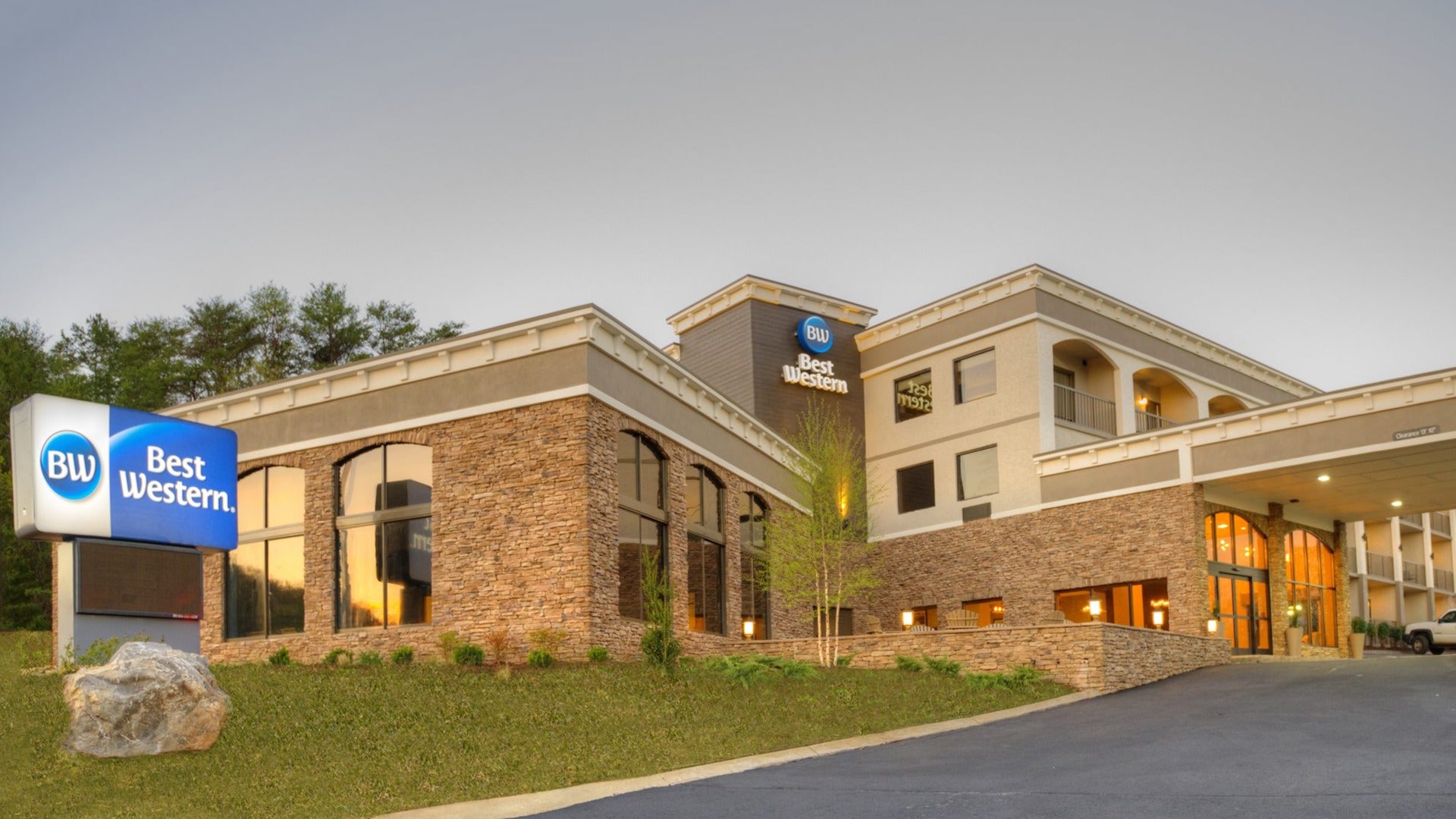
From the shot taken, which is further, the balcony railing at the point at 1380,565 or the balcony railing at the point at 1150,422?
the balcony railing at the point at 1380,565

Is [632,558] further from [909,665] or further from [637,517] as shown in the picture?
[909,665]

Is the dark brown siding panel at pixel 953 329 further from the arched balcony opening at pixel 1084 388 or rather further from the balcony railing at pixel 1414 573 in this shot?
the balcony railing at pixel 1414 573

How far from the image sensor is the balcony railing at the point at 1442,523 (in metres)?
60.3

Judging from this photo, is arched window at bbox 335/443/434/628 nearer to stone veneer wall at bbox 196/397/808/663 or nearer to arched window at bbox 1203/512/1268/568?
stone veneer wall at bbox 196/397/808/663

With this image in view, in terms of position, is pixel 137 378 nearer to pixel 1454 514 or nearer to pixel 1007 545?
pixel 1007 545

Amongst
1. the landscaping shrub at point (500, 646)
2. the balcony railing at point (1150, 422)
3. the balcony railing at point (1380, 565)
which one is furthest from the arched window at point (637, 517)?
the balcony railing at point (1380, 565)

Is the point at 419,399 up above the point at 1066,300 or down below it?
below

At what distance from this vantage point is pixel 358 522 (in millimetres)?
28375

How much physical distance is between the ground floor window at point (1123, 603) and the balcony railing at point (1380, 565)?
24141 mm

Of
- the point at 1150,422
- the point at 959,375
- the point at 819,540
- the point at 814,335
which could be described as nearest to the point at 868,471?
the point at 959,375

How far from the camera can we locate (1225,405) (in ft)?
153

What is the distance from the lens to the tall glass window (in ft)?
134

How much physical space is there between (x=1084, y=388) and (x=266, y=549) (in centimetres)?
2606

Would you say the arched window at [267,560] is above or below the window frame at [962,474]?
below
